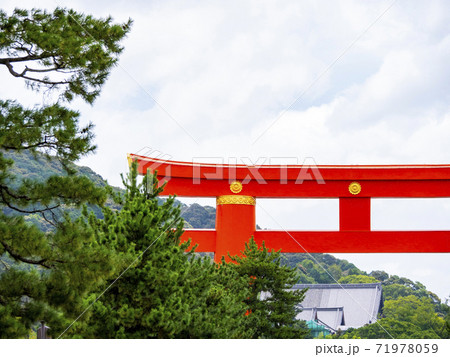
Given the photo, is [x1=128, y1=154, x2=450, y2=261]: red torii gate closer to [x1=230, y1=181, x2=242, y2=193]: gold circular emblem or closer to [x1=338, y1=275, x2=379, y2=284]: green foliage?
[x1=230, y1=181, x2=242, y2=193]: gold circular emblem

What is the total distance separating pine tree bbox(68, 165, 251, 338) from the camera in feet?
16.4

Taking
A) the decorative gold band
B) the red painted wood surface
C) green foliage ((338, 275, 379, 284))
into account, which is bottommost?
green foliage ((338, 275, 379, 284))

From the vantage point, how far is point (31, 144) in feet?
12.7

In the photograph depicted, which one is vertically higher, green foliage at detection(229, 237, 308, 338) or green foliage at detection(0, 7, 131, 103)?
green foliage at detection(0, 7, 131, 103)

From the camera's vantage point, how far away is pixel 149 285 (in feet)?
16.9

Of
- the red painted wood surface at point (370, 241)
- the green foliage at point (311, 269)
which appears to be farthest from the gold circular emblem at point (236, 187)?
the green foliage at point (311, 269)

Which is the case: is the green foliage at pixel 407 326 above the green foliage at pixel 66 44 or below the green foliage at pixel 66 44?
below

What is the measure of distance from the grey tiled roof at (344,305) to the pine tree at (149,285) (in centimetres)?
1561

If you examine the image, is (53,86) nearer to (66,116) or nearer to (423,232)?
(66,116)

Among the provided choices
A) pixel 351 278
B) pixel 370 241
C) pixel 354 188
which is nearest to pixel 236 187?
pixel 354 188

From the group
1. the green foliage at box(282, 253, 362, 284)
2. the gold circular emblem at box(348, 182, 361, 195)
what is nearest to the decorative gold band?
the gold circular emblem at box(348, 182, 361, 195)

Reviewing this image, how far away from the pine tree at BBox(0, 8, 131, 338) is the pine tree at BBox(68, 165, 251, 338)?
0.70m

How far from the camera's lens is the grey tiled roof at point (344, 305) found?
67.9 ft

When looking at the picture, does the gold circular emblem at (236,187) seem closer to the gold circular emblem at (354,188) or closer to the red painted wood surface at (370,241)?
the red painted wood surface at (370,241)
